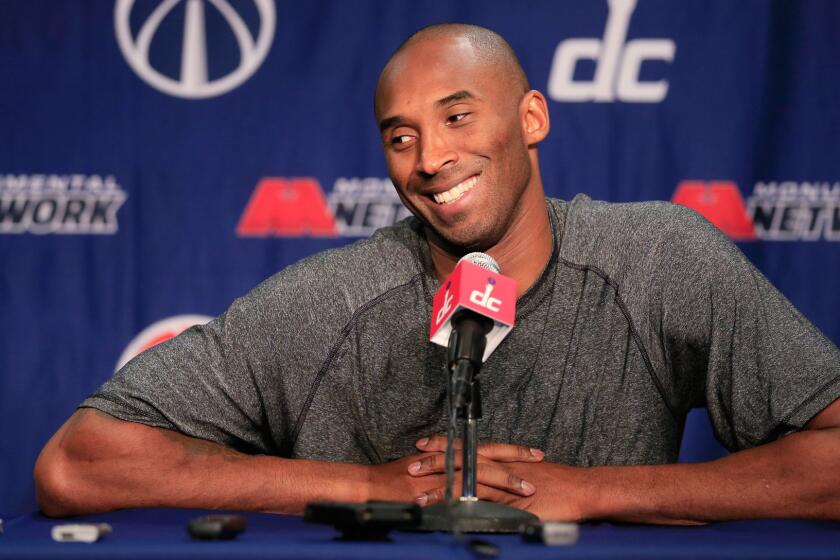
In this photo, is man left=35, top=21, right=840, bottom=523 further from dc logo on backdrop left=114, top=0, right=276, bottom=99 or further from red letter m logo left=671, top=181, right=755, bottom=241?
dc logo on backdrop left=114, top=0, right=276, bottom=99

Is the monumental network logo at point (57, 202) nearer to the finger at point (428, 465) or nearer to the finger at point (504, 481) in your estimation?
the finger at point (428, 465)

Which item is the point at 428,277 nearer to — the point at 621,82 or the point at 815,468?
the point at 815,468

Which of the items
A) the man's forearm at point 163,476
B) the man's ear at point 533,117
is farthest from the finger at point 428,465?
the man's ear at point 533,117

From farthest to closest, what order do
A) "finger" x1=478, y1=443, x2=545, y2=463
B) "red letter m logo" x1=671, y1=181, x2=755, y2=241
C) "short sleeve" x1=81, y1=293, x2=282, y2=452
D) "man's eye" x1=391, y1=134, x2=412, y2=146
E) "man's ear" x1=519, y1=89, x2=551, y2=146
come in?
"red letter m logo" x1=671, y1=181, x2=755, y2=241, "man's ear" x1=519, y1=89, x2=551, y2=146, "man's eye" x1=391, y1=134, x2=412, y2=146, "short sleeve" x1=81, y1=293, x2=282, y2=452, "finger" x1=478, y1=443, x2=545, y2=463

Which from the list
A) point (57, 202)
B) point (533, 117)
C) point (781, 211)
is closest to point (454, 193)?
point (533, 117)

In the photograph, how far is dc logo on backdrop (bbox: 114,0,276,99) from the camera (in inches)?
118

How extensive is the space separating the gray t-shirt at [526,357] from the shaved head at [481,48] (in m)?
Answer: 0.34

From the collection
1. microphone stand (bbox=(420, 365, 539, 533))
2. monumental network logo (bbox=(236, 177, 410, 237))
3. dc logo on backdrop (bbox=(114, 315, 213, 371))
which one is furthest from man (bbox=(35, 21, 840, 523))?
dc logo on backdrop (bbox=(114, 315, 213, 371))

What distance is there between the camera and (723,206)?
2891 millimetres

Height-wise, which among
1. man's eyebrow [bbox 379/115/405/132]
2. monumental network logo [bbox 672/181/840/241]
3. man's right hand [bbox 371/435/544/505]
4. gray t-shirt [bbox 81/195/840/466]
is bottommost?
man's right hand [bbox 371/435/544/505]

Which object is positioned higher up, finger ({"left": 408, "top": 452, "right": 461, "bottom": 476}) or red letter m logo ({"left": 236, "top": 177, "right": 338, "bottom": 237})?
red letter m logo ({"left": 236, "top": 177, "right": 338, "bottom": 237})

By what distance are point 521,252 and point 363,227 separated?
0.84 metres

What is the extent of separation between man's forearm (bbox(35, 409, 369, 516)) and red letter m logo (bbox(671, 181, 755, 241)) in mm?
1385

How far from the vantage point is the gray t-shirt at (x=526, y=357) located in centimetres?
202
